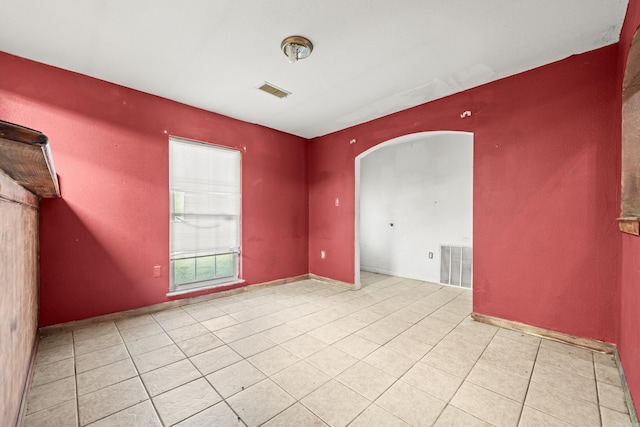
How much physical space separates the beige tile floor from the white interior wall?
1.93m

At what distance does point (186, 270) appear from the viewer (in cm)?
386

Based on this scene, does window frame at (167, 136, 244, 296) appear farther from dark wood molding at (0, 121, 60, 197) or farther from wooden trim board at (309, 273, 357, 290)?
dark wood molding at (0, 121, 60, 197)

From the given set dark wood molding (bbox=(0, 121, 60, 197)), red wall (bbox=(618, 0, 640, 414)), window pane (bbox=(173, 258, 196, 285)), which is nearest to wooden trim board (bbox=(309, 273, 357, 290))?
window pane (bbox=(173, 258, 196, 285))

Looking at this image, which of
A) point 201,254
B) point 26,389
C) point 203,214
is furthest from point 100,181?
point 26,389

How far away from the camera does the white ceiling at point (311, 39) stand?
6.43ft

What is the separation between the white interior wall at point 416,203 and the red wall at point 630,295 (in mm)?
2349

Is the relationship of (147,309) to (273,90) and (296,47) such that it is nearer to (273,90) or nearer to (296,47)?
(273,90)

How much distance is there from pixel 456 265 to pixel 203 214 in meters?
4.37

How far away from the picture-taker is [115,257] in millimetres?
3062

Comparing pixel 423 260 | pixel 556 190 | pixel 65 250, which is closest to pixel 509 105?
pixel 556 190

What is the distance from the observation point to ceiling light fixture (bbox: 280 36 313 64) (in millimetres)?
2281

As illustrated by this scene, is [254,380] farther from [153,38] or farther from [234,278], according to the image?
[153,38]

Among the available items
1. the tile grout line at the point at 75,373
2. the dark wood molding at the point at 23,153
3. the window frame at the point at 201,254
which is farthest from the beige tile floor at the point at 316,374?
the dark wood molding at the point at 23,153

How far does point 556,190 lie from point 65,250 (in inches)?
203
